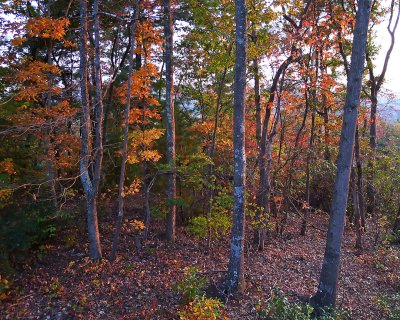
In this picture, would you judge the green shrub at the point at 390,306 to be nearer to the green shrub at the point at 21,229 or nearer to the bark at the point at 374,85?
the bark at the point at 374,85

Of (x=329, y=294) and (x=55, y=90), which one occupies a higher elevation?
(x=55, y=90)

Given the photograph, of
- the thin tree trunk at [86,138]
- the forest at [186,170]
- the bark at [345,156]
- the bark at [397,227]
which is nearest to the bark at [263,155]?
the forest at [186,170]

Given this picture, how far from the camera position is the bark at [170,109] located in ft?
31.2

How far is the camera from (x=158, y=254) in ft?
31.5

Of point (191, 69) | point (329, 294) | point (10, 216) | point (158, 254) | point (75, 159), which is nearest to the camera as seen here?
point (329, 294)

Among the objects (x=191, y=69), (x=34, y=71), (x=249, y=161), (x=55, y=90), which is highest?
(x=191, y=69)

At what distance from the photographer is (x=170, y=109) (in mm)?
9781

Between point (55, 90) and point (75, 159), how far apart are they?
8.60 feet

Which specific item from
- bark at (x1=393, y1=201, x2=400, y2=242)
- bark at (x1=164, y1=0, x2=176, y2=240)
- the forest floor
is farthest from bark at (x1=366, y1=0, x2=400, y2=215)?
bark at (x1=164, y1=0, x2=176, y2=240)

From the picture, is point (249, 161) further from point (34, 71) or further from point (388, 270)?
point (34, 71)

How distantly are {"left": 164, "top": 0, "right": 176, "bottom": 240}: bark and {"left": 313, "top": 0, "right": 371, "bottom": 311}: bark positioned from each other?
439 cm

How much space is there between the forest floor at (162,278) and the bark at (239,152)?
603 mm

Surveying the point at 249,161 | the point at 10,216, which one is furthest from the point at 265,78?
the point at 10,216

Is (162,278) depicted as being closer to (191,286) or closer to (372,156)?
A: (191,286)
